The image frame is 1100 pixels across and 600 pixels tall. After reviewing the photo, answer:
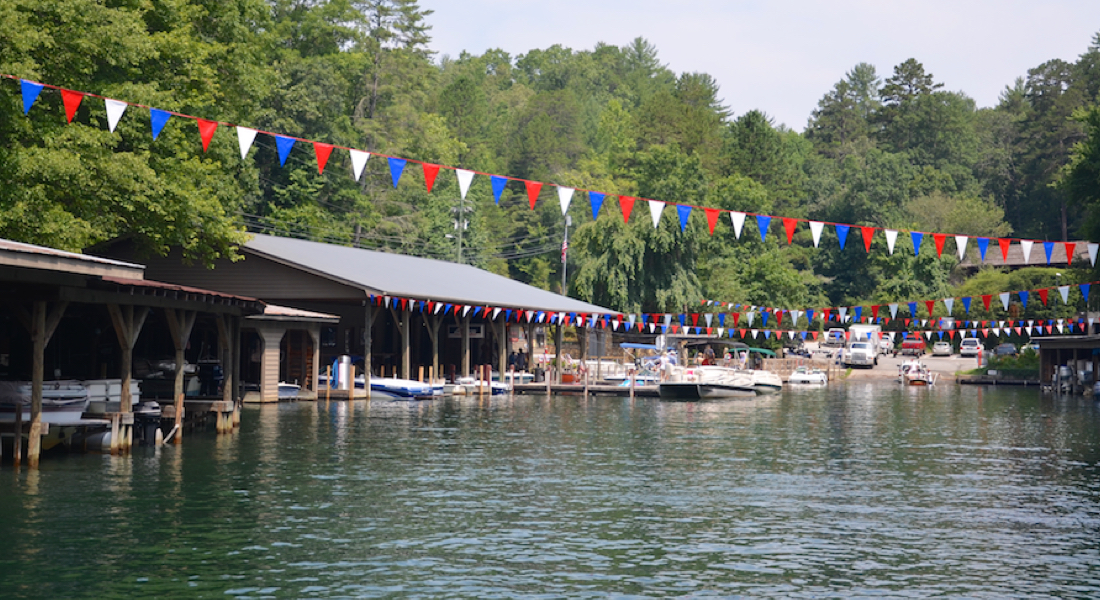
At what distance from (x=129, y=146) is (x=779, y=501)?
27681 mm

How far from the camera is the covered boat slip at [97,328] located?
22781 millimetres

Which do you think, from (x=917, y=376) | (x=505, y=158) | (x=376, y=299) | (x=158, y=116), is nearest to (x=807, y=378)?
(x=917, y=376)

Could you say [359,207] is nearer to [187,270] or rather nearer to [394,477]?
[187,270]

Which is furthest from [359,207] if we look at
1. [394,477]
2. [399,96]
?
[394,477]

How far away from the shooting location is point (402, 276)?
177ft

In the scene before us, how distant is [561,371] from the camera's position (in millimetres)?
64000

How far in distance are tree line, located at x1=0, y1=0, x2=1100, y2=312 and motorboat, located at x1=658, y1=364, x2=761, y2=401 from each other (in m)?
18.9

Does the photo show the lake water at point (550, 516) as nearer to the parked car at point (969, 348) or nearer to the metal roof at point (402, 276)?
the metal roof at point (402, 276)

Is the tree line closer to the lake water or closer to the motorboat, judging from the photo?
the lake water

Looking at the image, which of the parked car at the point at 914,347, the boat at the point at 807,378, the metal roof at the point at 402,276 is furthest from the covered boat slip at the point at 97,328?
the parked car at the point at 914,347

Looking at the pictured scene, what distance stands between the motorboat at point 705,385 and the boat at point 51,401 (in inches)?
1391

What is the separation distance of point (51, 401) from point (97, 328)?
31.9 ft

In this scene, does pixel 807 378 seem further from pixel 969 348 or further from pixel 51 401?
pixel 51 401

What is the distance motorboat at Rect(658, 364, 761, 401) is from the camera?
58156 mm
